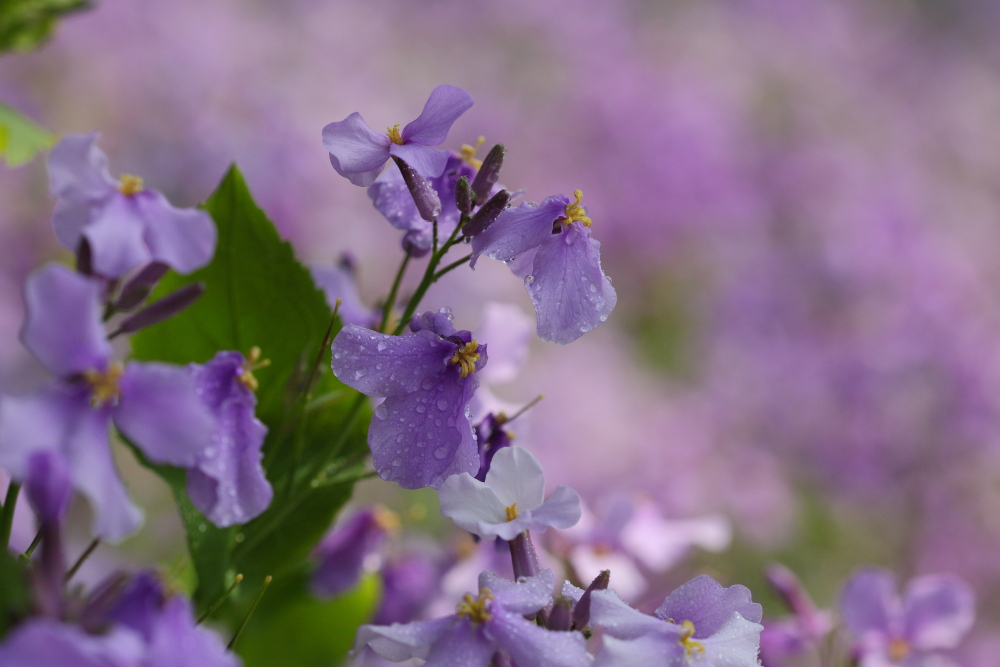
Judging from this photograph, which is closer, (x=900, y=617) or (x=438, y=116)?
(x=438, y=116)

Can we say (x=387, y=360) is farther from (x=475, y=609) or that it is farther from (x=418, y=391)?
(x=475, y=609)

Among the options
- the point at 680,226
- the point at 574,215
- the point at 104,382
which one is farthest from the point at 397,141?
the point at 680,226

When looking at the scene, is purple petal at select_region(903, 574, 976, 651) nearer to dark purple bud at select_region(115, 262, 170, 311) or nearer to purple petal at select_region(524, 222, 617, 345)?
purple petal at select_region(524, 222, 617, 345)

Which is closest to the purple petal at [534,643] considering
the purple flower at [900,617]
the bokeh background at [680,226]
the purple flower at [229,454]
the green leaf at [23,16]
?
the purple flower at [229,454]

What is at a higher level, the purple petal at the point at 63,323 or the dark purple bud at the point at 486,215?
the dark purple bud at the point at 486,215

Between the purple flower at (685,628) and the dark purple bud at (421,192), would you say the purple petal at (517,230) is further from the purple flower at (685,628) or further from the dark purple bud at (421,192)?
the purple flower at (685,628)

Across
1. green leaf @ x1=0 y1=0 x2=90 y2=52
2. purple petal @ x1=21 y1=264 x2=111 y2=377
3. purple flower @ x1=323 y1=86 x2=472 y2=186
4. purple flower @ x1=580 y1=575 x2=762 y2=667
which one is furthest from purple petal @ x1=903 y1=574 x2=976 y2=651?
green leaf @ x1=0 y1=0 x2=90 y2=52
